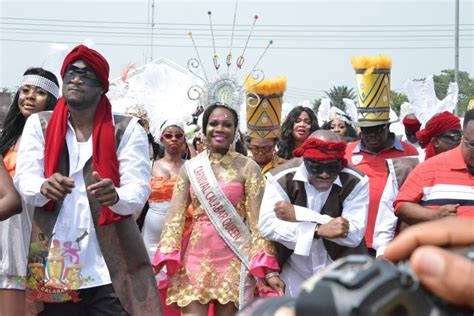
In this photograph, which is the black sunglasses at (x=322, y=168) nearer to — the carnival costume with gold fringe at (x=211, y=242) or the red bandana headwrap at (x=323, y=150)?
the red bandana headwrap at (x=323, y=150)

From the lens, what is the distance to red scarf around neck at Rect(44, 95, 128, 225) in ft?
15.0

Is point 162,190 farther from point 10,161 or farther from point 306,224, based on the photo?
point 10,161

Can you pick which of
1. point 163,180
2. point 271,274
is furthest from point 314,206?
point 163,180

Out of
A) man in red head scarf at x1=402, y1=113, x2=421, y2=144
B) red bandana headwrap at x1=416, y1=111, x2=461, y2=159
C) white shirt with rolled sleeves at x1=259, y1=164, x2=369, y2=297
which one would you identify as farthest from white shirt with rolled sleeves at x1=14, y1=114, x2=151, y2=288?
man in red head scarf at x1=402, y1=113, x2=421, y2=144

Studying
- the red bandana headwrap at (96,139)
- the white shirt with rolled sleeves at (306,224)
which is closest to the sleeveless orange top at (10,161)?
the red bandana headwrap at (96,139)

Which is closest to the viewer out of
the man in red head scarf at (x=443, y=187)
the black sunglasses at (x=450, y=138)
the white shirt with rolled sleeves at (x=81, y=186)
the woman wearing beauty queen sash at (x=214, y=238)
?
the white shirt with rolled sleeves at (x=81, y=186)

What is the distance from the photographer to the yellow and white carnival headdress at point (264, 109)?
8.27 metres

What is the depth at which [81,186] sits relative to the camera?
15.0ft

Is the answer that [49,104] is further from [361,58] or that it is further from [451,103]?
[451,103]

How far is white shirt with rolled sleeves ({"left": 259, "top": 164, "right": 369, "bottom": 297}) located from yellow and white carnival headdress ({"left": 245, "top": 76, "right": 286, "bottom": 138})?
2.44 metres

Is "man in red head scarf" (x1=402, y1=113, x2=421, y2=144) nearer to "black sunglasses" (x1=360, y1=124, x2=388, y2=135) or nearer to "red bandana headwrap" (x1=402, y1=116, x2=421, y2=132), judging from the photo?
"red bandana headwrap" (x1=402, y1=116, x2=421, y2=132)

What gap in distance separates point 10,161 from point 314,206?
193 centimetres

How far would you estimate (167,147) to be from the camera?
889cm

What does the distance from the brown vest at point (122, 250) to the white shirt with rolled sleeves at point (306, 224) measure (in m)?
1.16
